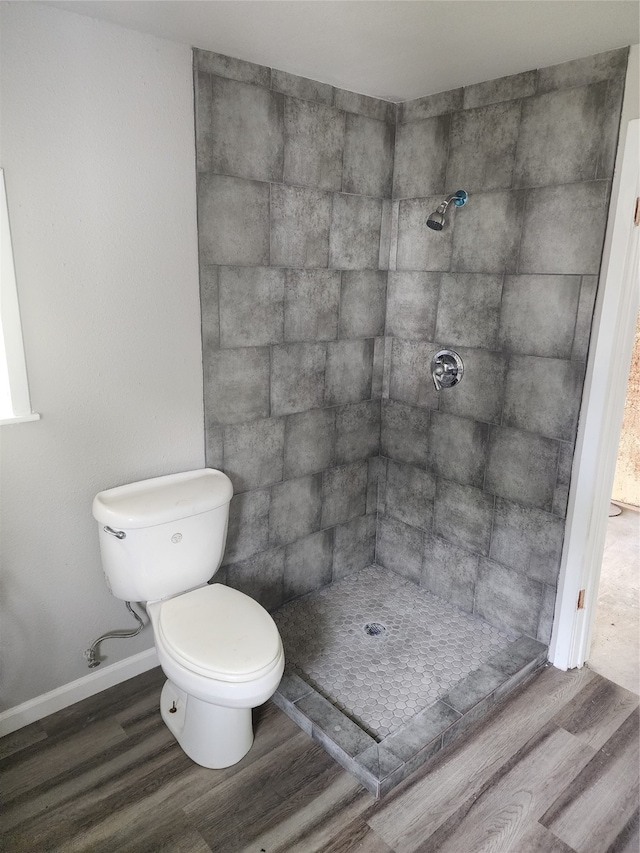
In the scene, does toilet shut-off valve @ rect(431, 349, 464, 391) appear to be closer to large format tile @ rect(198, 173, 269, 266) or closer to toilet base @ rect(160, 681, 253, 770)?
large format tile @ rect(198, 173, 269, 266)

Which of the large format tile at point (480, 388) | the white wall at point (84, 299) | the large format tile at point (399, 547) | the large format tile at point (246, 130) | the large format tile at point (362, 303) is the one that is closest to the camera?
the white wall at point (84, 299)

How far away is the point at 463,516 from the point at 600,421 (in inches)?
29.7

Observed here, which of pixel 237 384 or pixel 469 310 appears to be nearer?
pixel 237 384

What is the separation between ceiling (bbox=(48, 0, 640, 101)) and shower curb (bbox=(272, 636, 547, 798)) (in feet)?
7.24

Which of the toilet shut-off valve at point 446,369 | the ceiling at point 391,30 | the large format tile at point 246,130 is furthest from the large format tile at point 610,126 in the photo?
the large format tile at point 246,130

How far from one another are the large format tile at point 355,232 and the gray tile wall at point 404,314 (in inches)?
0.4

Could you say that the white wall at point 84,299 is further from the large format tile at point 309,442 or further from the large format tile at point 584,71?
the large format tile at point 584,71

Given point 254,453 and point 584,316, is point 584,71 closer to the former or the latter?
point 584,316

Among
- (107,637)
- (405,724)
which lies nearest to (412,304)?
(405,724)

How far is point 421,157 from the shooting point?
2.53 m

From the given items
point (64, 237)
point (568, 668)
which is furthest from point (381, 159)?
point (568, 668)

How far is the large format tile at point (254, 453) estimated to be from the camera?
236 cm

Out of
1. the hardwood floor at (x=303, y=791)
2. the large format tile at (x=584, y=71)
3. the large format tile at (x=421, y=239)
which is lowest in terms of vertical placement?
the hardwood floor at (x=303, y=791)

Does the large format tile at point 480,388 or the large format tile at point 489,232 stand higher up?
the large format tile at point 489,232
